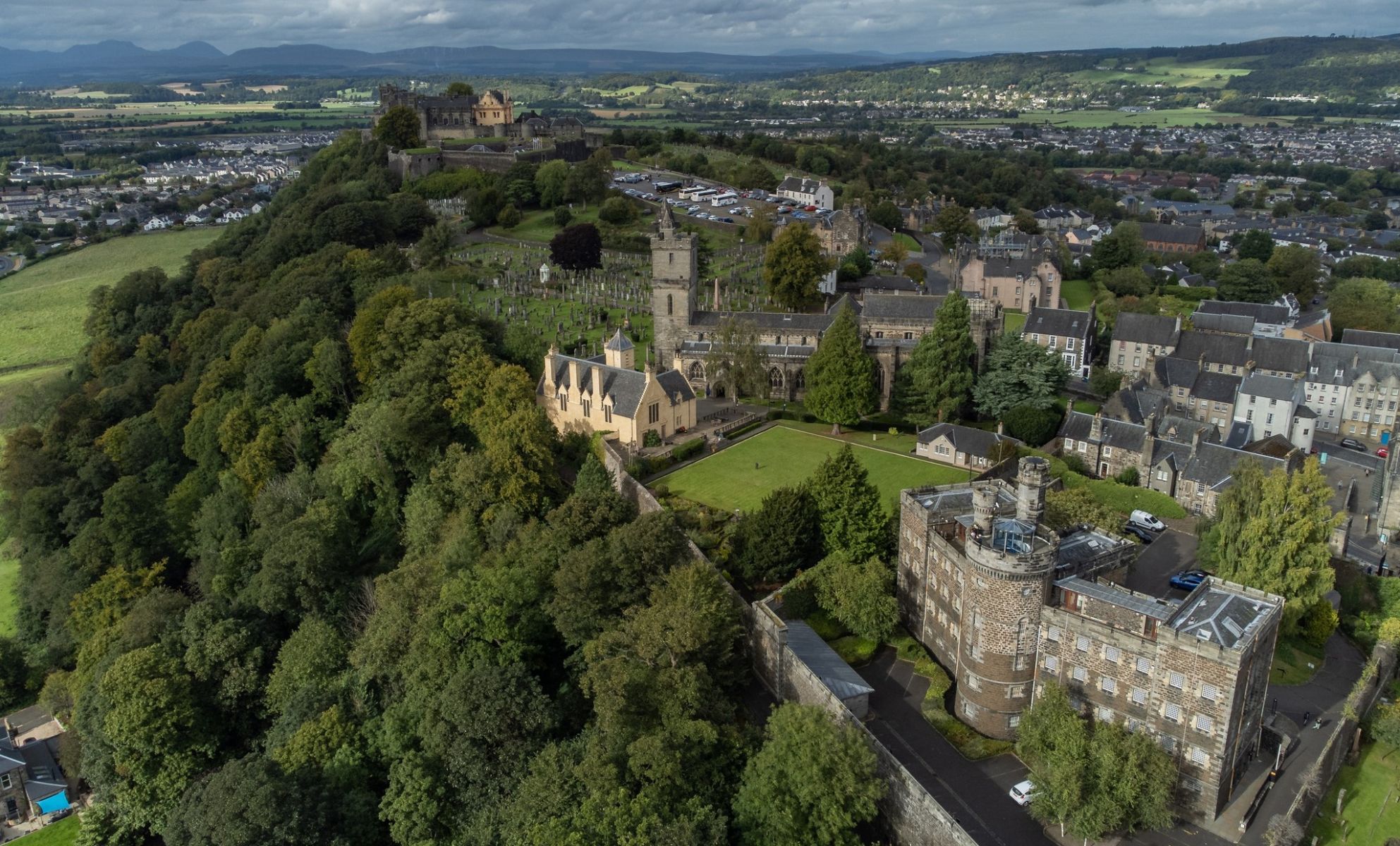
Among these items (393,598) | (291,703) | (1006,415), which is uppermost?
(1006,415)

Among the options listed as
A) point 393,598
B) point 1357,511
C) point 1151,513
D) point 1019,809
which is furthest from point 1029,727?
point 1357,511

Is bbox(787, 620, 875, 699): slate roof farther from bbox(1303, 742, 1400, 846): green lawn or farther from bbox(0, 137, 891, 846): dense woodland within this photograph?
bbox(1303, 742, 1400, 846): green lawn

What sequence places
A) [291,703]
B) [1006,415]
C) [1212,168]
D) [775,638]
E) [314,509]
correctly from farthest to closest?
[1212,168] < [1006,415] < [314,509] < [291,703] < [775,638]

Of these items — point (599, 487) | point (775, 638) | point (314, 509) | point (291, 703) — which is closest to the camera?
point (775, 638)

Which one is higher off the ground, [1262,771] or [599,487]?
[599,487]

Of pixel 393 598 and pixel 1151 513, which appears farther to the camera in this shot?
pixel 1151 513

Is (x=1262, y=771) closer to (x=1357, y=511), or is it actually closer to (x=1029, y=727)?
(x=1029, y=727)

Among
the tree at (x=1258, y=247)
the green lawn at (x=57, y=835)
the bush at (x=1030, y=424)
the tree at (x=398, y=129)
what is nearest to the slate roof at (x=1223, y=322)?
the bush at (x=1030, y=424)
